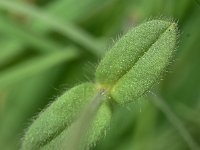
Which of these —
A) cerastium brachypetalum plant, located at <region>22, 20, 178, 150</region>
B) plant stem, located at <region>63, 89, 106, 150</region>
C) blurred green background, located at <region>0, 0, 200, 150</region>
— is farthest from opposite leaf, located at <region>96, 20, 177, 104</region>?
blurred green background, located at <region>0, 0, 200, 150</region>

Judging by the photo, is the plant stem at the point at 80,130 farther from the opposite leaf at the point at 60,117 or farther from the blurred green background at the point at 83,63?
the blurred green background at the point at 83,63

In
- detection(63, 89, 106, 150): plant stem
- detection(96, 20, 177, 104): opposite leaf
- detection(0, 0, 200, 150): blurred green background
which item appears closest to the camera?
detection(63, 89, 106, 150): plant stem

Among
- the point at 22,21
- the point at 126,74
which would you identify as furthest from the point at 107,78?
the point at 22,21

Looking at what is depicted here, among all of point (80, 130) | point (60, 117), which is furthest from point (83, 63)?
point (80, 130)

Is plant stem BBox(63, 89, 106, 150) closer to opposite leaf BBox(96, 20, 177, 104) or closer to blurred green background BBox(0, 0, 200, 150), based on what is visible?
opposite leaf BBox(96, 20, 177, 104)

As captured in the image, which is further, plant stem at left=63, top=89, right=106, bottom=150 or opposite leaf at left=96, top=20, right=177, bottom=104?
opposite leaf at left=96, top=20, right=177, bottom=104

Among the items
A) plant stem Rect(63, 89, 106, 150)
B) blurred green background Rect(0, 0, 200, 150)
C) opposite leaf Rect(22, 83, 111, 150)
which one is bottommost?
blurred green background Rect(0, 0, 200, 150)

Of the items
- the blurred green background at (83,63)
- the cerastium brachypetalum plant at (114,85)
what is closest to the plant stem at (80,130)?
the cerastium brachypetalum plant at (114,85)
